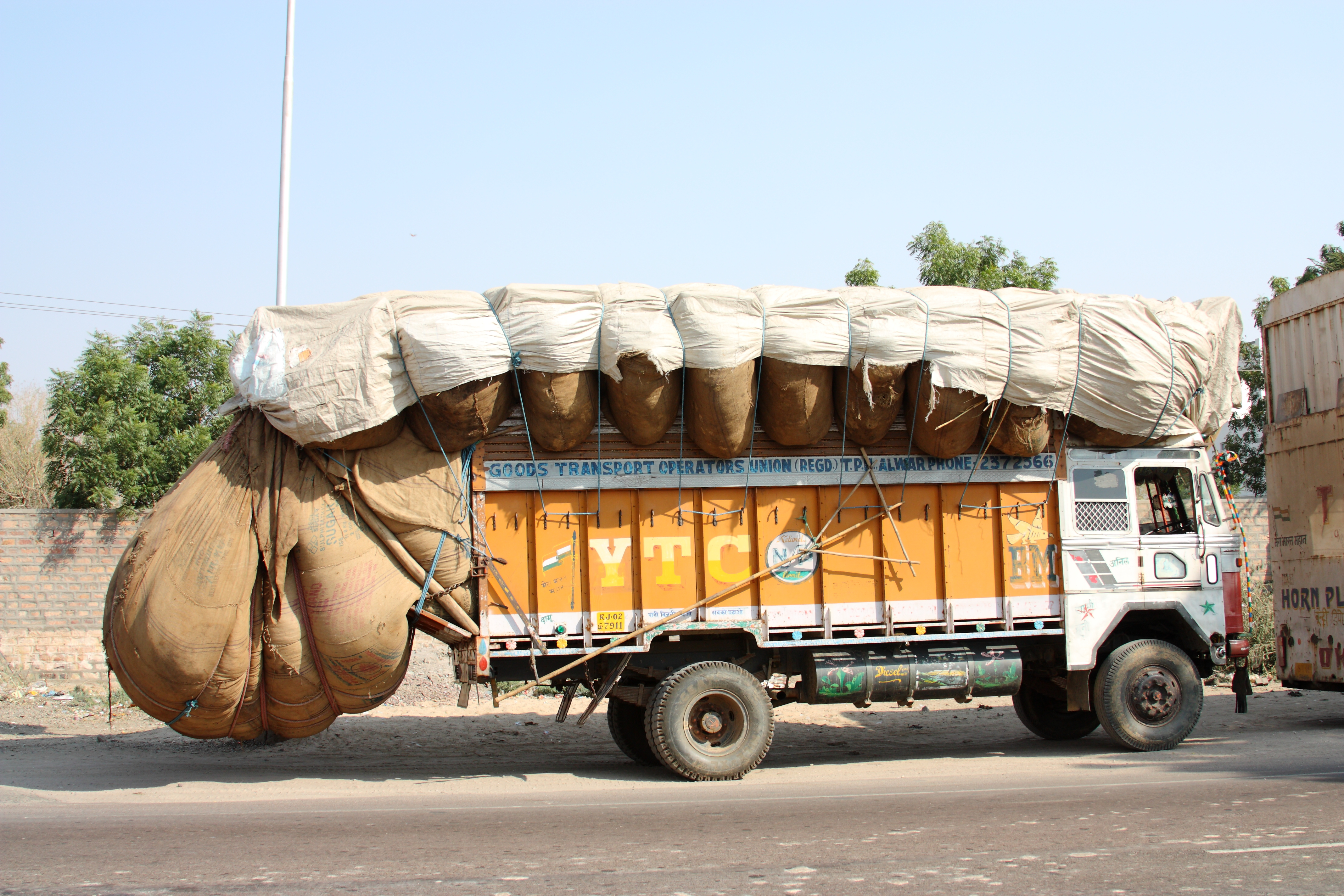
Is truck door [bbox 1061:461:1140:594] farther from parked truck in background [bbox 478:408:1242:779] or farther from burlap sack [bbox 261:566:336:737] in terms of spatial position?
burlap sack [bbox 261:566:336:737]

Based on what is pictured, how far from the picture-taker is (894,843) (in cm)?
583

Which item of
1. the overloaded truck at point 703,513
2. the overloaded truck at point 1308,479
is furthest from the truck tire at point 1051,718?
the overloaded truck at point 1308,479

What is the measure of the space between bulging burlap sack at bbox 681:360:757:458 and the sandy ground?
281cm

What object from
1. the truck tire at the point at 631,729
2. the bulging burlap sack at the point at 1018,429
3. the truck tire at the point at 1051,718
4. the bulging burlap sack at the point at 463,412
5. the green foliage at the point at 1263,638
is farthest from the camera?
the green foliage at the point at 1263,638

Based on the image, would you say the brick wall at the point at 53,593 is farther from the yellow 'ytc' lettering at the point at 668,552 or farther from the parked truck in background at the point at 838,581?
the yellow 'ytc' lettering at the point at 668,552

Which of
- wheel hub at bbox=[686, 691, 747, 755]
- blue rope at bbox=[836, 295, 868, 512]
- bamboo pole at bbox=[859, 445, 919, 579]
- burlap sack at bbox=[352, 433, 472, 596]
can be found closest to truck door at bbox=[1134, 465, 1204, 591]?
bamboo pole at bbox=[859, 445, 919, 579]

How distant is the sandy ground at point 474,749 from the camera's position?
8477 mm

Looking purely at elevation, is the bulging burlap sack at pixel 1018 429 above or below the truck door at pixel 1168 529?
above

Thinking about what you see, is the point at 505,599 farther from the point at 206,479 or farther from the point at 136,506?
the point at 136,506

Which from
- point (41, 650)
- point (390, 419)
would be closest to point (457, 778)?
point (390, 419)

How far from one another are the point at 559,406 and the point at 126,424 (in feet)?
36.2

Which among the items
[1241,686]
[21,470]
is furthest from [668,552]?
[21,470]

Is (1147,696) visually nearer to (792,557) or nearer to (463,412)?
(792,557)

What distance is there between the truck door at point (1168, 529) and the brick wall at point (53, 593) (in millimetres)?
13450
